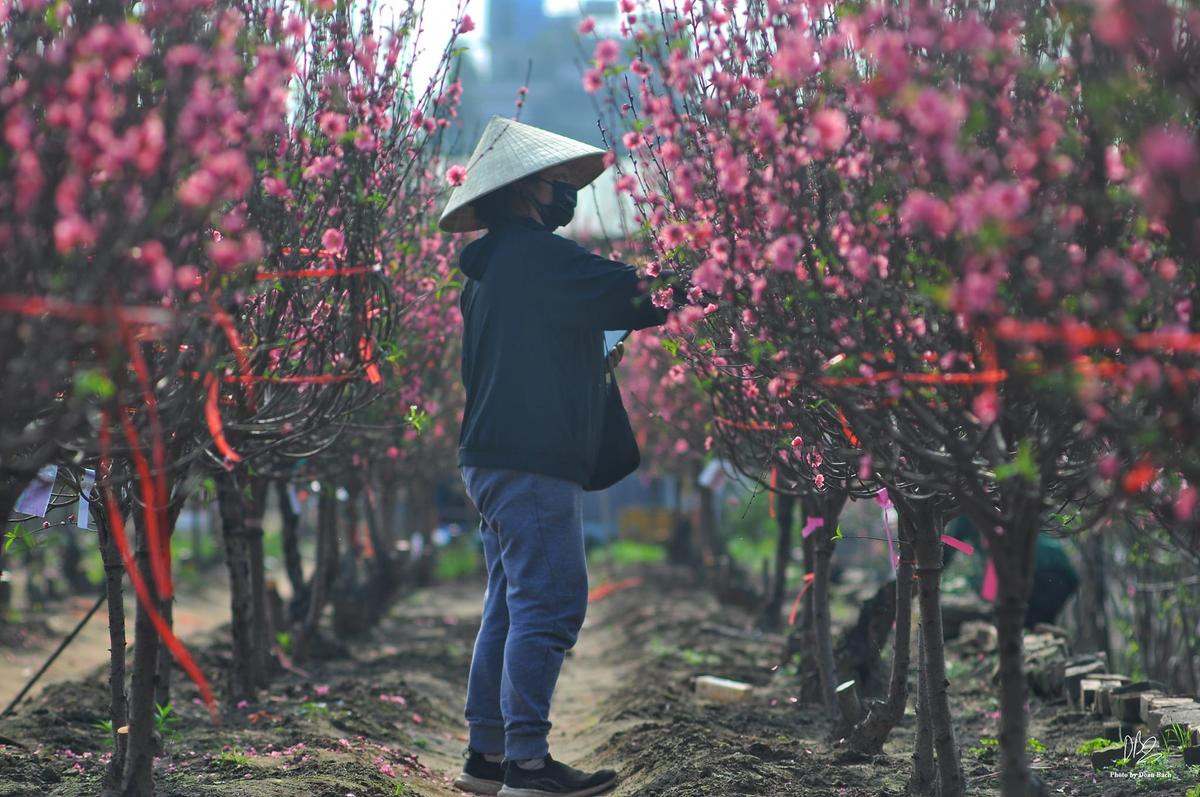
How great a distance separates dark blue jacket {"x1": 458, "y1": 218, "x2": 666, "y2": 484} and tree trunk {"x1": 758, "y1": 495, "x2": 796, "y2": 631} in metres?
5.39

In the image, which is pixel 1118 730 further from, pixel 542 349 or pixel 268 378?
pixel 268 378

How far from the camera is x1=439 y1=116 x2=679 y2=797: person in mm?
4895

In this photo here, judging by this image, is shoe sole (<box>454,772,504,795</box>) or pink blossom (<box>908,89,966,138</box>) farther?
shoe sole (<box>454,772,504,795</box>)

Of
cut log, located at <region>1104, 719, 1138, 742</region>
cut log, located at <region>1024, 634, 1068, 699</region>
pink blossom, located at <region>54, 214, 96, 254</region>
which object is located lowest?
cut log, located at <region>1024, 634, 1068, 699</region>

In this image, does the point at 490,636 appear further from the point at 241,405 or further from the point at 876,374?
the point at 876,374

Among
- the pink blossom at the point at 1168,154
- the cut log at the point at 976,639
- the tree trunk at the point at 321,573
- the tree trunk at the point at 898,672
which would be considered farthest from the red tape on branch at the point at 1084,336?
the tree trunk at the point at 321,573

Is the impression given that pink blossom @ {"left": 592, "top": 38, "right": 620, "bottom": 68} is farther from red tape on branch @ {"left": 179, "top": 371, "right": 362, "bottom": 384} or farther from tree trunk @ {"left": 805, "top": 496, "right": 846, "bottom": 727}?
tree trunk @ {"left": 805, "top": 496, "right": 846, "bottom": 727}

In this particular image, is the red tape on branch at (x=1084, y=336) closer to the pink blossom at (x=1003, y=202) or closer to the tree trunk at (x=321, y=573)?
the pink blossom at (x=1003, y=202)

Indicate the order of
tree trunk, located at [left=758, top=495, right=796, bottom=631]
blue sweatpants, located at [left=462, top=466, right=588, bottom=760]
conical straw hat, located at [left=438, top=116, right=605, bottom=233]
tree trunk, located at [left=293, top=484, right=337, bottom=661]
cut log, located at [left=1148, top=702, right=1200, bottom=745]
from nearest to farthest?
blue sweatpants, located at [left=462, top=466, right=588, bottom=760], conical straw hat, located at [left=438, top=116, right=605, bottom=233], cut log, located at [left=1148, top=702, right=1200, bottom=745], tree trunk, located at [left=293, top=484, right=337, bottom=661], tree trunk, located at [left=758, top=495, right=796, bottom=631]

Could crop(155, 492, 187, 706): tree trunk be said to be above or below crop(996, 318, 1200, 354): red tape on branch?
below

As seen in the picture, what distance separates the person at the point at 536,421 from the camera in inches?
193

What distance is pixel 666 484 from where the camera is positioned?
38.2 metres

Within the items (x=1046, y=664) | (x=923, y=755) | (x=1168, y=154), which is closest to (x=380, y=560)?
(x=1046, y=664)
